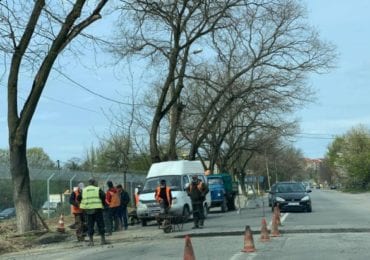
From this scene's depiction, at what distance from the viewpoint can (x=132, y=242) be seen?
56.5ft

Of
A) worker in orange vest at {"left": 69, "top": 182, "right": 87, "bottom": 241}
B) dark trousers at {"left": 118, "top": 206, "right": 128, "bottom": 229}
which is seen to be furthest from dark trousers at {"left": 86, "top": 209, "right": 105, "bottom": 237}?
dark trousers at {"left": 118, "top": 206, "right": 128, "bottom": 229}

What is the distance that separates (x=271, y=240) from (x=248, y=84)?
90.5ft

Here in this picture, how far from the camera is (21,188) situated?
64.5ft

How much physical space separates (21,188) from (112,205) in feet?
10.9

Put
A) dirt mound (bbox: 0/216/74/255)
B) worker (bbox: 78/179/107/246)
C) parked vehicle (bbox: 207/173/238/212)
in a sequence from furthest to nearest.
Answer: parked vehicle (bbox: 207/173/238/212) < dirt mound (bbox: 0/216/74/255) < worker (bbox: 78/179/107/246)

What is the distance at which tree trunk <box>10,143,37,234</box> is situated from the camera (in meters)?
19.5

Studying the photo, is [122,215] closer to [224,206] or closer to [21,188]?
[21,188]

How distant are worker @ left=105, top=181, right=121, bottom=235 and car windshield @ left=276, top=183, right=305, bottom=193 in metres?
10.9

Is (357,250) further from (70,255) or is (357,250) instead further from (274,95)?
(274,95)

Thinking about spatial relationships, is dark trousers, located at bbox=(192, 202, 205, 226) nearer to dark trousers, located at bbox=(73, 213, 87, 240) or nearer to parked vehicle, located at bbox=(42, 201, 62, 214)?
dark trousers, located at bbox=(73, 213, 87, 240)

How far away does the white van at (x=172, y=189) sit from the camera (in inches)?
932

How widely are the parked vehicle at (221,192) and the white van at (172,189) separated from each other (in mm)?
9334

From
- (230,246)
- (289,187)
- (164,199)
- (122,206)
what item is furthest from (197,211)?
(289,187)

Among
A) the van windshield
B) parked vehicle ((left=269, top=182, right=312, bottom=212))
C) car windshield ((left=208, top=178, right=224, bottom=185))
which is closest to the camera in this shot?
the van windshield
